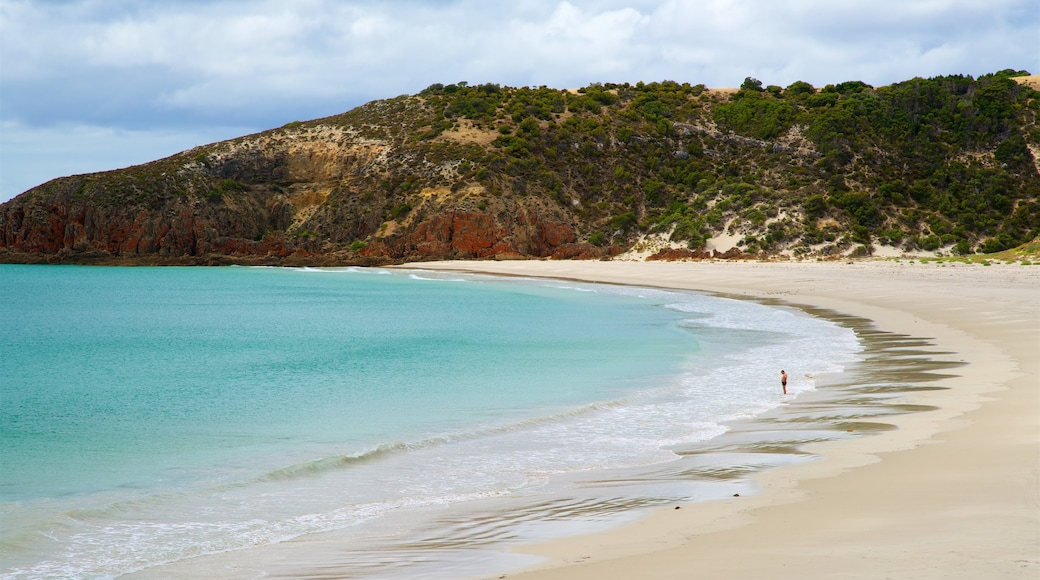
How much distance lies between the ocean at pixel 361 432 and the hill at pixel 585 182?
132 feet

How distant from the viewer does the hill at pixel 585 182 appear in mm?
65375

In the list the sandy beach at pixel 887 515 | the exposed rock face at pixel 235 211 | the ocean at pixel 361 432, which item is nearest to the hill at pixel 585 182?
the exposed rock face at pixel 235 211

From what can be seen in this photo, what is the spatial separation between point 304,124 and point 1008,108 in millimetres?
70586

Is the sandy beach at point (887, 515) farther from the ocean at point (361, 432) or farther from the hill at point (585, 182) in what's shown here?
the hill at point (585, 182)

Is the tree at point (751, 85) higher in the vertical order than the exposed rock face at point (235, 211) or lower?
higher

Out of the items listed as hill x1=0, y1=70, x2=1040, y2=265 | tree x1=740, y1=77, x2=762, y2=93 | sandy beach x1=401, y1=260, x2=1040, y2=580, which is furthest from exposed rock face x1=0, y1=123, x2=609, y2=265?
sandy beach x1=401, y1=260, x2=1040, y2=580

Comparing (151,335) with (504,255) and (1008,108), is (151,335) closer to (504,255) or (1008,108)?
(504,255)

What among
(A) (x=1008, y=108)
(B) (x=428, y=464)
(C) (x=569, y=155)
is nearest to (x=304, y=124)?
(C) (x=569, y=155)

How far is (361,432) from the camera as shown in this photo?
1166cm

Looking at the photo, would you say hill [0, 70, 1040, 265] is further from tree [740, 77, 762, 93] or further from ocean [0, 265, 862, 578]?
ocean [0, 265, 862, 578]

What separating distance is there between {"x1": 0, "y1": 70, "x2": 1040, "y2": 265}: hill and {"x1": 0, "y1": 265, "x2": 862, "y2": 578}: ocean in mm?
40362

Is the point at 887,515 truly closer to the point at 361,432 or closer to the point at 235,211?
the point at 361,432

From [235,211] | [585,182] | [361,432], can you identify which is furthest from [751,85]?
[361,432]

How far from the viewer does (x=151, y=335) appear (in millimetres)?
28109
